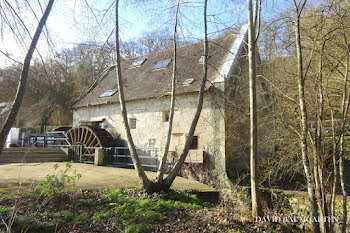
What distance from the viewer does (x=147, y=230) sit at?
17.7 ft

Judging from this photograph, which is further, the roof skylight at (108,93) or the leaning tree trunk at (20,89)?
the roof skylight at (108,93)

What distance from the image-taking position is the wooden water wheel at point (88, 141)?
13594 mm

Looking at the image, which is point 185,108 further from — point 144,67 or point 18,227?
point 18,227

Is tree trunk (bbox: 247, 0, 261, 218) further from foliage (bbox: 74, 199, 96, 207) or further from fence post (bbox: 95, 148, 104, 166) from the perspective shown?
fence post (bbox: 95, 148, 104, 166)

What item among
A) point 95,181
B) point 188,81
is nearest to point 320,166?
point 95,181

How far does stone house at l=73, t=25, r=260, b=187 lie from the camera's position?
35.0ft

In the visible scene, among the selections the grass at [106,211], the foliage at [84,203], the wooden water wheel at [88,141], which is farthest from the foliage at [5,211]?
the wooden water wheel at [88,141]

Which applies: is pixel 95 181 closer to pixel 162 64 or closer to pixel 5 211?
pixel 5 211

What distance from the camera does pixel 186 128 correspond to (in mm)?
11586

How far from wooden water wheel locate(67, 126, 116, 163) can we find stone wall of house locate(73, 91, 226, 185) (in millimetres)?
A: 722

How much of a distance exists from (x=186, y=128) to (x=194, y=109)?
877 millimetres

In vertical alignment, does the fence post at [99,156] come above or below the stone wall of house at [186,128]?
below

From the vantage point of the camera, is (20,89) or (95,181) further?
(95,181)

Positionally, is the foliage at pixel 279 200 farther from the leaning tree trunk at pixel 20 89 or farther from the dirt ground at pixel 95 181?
the leaning tree trunk at pixel 20 89
